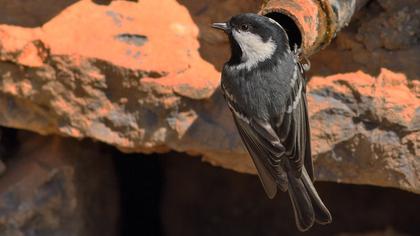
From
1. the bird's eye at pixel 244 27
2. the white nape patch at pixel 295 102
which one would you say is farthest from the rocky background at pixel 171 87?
the bird's eye at pixel 244 27

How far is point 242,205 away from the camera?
4.13 meters

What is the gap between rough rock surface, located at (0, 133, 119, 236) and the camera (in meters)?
3.56

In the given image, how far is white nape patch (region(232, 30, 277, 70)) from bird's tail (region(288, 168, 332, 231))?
45 cm

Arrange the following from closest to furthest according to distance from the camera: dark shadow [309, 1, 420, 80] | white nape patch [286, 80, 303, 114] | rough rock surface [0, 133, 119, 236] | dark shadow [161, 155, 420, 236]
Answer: white nape patch [286, 80, 303, 114] < dark shadow [309, 1, 420, 80] < rough rock surface [0, 133, 119, 236] < dark shadow [161, 155, 420, 236]

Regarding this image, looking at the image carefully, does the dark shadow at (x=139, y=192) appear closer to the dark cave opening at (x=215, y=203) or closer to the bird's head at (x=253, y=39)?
the dark cave opening at (x=215, y=203)

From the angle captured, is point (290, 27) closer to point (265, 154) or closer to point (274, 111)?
point (274, 111)

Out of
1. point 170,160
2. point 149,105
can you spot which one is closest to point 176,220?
point 170,160

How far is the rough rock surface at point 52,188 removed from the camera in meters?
3.56

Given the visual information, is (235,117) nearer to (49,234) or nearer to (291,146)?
(291,146)

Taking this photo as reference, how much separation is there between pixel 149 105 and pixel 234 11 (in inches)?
21.0

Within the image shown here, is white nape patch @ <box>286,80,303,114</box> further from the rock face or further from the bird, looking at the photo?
the rock face

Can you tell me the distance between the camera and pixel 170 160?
4.20 m

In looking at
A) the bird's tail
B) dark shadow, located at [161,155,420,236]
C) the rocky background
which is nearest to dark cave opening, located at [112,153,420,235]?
dark shadow, located at [161,155,420,236]

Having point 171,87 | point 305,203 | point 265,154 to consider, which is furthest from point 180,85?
point 305,203
